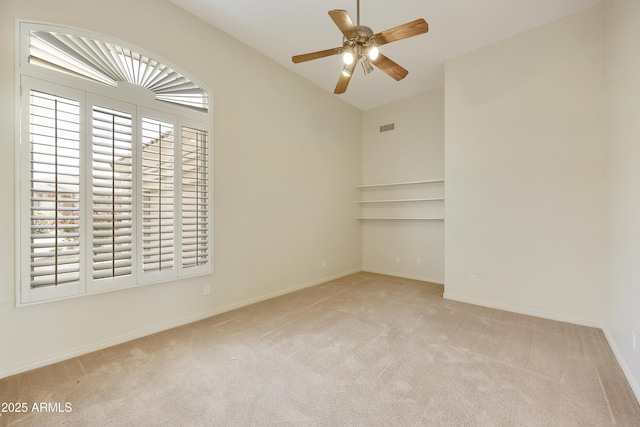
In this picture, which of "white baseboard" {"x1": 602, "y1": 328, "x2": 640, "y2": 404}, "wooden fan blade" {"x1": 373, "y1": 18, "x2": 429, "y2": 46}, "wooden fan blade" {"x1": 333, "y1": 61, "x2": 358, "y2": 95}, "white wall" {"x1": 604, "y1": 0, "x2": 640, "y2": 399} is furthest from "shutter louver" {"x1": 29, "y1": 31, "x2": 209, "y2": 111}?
"white baseboard" {"x1": 602, "y1": 328, "x2": 640, "y2": 404}

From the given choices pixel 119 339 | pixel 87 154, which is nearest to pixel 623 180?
pixel 87 154

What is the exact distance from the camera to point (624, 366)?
2.13m

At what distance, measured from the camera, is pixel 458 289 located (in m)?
3.86

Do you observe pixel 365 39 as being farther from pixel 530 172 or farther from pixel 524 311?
pixel 524 311

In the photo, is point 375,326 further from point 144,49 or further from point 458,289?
point 144,49

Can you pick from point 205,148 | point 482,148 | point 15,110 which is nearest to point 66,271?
point 15,110

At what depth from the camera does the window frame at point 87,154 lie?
206cm

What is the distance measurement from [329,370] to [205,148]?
9.04 feet

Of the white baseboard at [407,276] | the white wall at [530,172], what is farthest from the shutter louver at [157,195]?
the white baseboard at [407,276]

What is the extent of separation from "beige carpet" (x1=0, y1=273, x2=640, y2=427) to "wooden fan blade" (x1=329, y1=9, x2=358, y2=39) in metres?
2.72

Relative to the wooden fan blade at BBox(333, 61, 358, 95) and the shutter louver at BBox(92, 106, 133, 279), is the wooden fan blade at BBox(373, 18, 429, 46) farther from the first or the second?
the shutter louver at BBox(92, 106, 133, 279)

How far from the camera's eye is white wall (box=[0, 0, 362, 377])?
2.09 m

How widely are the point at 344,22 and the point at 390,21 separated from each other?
4.96ft

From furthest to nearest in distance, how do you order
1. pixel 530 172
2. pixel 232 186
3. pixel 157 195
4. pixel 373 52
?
1. pixel 232 186
2. pixel 530 172
3. pixel 157 195
4. pixel 373 52
